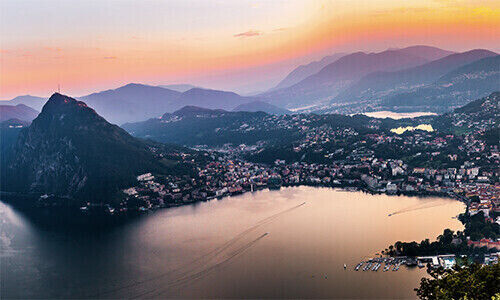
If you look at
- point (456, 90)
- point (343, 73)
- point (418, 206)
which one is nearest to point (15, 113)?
point (418, 206)

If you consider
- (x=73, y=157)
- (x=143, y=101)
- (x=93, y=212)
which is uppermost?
(x=143, y=101)

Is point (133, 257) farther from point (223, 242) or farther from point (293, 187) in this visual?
point (293, 187)

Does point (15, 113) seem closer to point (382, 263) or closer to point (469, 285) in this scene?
point (382, 263)

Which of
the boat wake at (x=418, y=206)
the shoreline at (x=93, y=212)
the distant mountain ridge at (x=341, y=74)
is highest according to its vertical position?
the distant mountain ridge at (x=341, y=74)

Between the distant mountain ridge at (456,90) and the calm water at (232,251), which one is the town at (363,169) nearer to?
the calm water at (232,251)

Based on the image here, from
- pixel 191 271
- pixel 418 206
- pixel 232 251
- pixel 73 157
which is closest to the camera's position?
pixel 191 271

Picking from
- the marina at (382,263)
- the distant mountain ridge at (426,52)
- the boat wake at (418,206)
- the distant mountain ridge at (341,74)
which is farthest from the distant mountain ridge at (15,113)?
the distant mountain ridge at (426,52)

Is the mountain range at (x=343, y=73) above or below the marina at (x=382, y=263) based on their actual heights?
above
